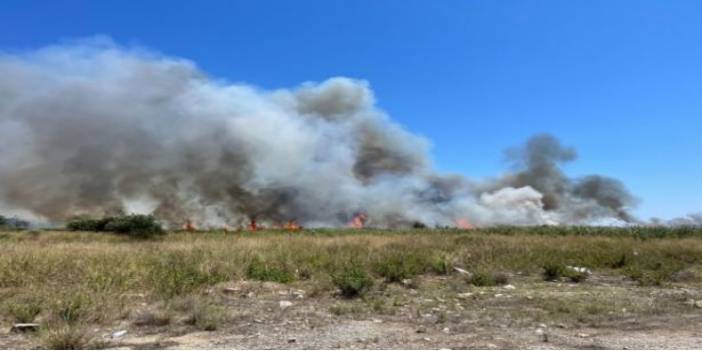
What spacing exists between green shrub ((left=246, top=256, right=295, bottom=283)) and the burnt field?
0.04 meters

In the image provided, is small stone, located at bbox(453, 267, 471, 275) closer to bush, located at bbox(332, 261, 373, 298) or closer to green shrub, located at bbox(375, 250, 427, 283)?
green shrub, located at bbox(375, 250, 427, 283)

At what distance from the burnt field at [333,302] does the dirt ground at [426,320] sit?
0.02 m

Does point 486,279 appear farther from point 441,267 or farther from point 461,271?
point 441,267

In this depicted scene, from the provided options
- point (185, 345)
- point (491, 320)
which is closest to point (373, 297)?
point (491, 320)

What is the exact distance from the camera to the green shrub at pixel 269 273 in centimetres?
1138

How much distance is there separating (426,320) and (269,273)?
192 inches

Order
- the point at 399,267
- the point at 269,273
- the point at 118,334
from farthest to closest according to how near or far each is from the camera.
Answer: the point at 399,267 < the point at 269,273 < the point at 118,334

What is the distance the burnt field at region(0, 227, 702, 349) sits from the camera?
6.41 metres

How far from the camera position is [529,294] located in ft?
33.3

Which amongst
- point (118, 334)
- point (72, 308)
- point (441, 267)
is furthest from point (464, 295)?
point (72, 308)

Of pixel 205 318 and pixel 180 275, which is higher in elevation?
pixel 180 275

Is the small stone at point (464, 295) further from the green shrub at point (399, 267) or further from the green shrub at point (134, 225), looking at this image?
the green shrub at point (134, 225)

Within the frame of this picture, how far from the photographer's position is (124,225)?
41469mm

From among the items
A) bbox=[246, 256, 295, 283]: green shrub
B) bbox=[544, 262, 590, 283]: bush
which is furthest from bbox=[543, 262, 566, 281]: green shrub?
bbox=[246, 256, 295, 283]: green shrub
